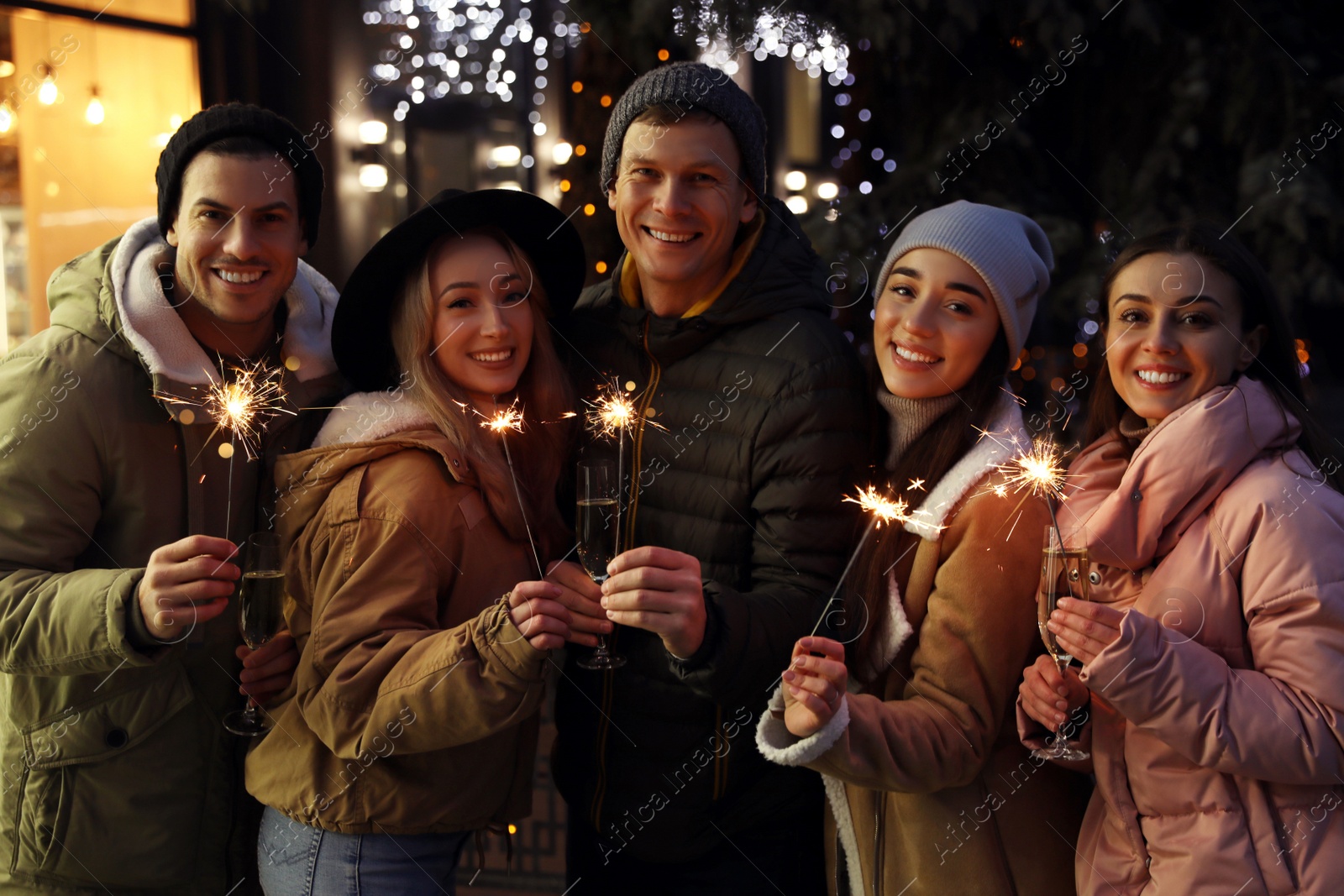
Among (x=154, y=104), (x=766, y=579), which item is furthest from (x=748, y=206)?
(x=154, y=104)

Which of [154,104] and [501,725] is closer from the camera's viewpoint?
[501,725]

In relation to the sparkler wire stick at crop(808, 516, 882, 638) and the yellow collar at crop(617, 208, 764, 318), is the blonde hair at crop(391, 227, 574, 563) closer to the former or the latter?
the yellow collar at crop(617, 208, 764, 318)

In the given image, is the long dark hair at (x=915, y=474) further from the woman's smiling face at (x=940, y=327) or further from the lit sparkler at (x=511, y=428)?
the lit sparkler at (x=511, y=428)

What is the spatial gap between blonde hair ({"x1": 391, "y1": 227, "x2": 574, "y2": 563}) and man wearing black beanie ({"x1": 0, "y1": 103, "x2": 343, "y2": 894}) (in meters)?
0.33

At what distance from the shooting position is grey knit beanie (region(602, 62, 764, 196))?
2.49 m

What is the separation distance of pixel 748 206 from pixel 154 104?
4852 millimetres

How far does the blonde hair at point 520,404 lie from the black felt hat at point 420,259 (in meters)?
0.03

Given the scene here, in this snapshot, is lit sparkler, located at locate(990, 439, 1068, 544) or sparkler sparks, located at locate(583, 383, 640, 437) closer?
lit sparkler, located at locate(990, 439, 1068, 544)

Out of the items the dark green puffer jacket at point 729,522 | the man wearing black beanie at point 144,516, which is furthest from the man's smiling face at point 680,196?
the man wearing black beanie at point 144,516

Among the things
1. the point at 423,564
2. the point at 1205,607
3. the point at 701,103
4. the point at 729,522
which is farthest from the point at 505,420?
the point at 1205,607

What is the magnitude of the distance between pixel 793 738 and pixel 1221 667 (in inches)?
31.5

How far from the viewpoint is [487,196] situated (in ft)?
8.31

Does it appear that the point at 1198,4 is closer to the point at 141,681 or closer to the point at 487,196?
the point at 487,196

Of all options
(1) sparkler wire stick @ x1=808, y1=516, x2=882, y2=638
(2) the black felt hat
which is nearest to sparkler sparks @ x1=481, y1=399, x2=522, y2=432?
(2) the black felt hat
